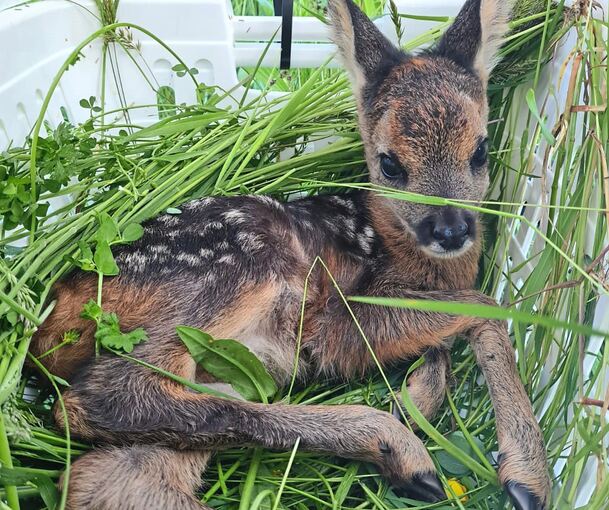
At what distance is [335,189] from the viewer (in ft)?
9.37

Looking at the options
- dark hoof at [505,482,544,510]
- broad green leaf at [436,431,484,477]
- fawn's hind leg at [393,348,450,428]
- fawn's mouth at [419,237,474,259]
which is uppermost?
fawn's mouth at [419,237,474,259]

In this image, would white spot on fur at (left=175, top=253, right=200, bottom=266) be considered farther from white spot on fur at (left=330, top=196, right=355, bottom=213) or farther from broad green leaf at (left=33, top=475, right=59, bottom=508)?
broad green leaf at (left=33, top=475, right=59, bottom=508)

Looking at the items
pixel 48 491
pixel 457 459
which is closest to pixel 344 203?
pixel 457 459

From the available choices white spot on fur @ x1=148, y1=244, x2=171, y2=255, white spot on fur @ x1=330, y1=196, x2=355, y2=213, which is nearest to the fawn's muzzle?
white spot on fur @ x1=330, y1=196, x2=355, y2=213

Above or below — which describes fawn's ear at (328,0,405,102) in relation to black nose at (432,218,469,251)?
above

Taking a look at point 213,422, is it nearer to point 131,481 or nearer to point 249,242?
point 131,481

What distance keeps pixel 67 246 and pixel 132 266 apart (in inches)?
11.0

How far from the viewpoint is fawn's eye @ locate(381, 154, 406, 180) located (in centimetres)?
226

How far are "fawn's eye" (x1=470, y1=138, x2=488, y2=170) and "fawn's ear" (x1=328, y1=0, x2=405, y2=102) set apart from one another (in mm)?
442

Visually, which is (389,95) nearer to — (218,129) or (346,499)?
(218,129)

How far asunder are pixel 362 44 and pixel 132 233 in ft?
3.45

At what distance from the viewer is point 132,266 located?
2148 mm

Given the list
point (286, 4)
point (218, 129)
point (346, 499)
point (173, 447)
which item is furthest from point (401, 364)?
point (286, 4)

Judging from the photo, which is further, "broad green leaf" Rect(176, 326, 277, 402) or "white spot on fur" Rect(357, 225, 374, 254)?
"white spot on fur" Rect(357, 225, 374, 254)
